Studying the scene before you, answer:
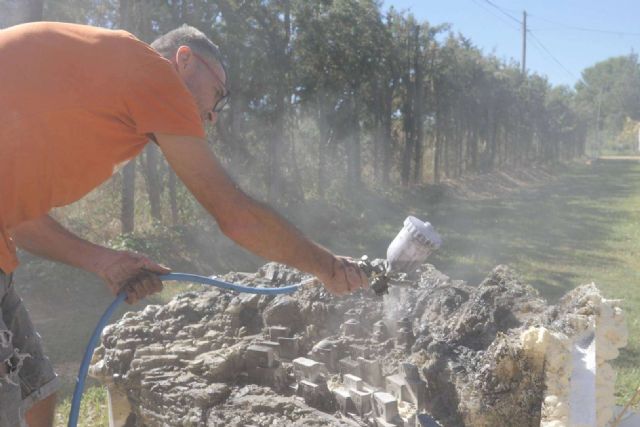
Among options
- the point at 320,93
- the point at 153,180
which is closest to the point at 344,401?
the point at 153,180

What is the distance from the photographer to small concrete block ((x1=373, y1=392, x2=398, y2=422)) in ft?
8.29

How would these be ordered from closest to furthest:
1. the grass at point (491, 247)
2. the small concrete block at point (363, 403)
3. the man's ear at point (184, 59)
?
the man's ear at point (184, 59), the small concrete block at point (363, 403), the grass at point (491, 247)

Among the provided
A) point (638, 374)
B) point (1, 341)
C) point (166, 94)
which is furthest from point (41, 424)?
point (638, 374)

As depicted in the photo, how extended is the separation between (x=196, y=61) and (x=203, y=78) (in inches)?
2.4

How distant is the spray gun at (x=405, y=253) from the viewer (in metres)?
2.42

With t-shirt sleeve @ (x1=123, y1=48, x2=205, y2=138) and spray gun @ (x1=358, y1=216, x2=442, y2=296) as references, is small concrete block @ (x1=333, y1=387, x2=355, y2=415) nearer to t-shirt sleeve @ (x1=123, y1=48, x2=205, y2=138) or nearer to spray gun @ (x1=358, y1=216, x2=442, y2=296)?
spray gun @ (x1=358, y1=216, x2=442, y2=296)

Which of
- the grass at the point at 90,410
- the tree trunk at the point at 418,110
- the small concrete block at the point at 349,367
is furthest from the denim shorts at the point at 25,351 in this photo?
the tree trunk at the point at 418,110

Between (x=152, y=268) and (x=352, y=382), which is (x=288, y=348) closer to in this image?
(x=352, y=382)

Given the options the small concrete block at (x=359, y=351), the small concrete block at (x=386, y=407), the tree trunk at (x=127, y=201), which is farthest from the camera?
the tree trunk at (x=127, y=201)

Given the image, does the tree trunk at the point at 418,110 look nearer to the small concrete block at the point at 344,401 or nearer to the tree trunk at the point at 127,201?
the tree trunk at the point at 127,201

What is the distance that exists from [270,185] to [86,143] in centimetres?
1006

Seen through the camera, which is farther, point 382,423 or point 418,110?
point 418,110

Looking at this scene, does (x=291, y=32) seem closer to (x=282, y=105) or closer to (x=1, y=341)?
(x=282, y=105)

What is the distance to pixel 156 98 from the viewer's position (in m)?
1.70
